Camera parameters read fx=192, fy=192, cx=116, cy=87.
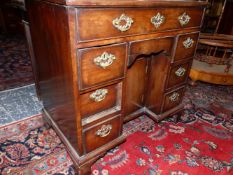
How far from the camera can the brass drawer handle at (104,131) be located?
3.96 ft

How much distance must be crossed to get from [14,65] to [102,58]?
8.23 ft

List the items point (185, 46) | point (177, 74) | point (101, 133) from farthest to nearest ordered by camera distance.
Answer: point (177, 74), point (185, 46), point (101, 133)

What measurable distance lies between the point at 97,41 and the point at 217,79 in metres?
1.99

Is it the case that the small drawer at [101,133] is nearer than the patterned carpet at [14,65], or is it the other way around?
the small drawer at [101,133]

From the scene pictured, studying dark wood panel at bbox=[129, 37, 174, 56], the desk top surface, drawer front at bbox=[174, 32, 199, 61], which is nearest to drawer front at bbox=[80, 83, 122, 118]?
dark wood panel at bbox=[129, 37, 174, 56]

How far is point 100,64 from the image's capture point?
0.97 meters

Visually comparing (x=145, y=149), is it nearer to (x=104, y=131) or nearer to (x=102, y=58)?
(x=104, y=131)

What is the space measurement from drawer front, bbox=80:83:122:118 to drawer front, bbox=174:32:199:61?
1.82 feet

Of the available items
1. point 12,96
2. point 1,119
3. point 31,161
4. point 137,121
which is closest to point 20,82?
point 12,96

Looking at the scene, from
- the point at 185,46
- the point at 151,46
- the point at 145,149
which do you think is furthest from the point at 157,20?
the point at 145,149

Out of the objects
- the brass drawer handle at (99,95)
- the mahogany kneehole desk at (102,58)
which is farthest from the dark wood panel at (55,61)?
the brass drawer handle at (99,95)

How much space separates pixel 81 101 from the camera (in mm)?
1039

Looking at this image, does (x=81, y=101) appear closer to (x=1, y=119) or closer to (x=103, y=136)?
(x=103, y=136)

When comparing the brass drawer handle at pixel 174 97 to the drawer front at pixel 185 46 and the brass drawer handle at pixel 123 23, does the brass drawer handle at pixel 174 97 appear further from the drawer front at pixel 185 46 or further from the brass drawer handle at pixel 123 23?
the brass drawer handle at pixel 123 23
